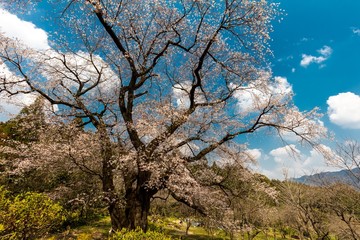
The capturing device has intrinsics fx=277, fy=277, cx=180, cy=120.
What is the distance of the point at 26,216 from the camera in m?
6.17

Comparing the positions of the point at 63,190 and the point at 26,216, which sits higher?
the point at 63,190

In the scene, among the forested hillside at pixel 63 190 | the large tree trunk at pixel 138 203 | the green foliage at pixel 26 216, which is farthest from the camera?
the large tree trunk at pixel 138 203

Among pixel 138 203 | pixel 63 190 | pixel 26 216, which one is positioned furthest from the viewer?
pixel 63 190

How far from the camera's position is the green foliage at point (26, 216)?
600 cm

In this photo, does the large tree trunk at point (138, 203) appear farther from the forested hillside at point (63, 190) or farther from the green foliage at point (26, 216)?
the green foliage at point (26, 216)

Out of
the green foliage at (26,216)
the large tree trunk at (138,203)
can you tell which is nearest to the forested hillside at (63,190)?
the green foliage at (26,216)

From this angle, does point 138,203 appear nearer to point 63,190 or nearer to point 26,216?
point 63,190

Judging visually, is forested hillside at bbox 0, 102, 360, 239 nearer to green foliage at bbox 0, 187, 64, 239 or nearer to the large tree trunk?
green foliage at bbox 0, 187, 64, 239

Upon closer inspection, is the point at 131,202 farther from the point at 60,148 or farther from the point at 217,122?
the point at 217,122

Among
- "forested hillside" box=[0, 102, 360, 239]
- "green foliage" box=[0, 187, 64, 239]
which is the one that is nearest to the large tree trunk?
"forested hillside" box=[0, 102, 360, 239]

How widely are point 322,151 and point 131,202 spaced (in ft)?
31.9

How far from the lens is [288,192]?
83.1ft

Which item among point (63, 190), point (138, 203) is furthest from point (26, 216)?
point (63, 190)

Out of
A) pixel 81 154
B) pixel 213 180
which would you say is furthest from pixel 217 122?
pixel 81 154
